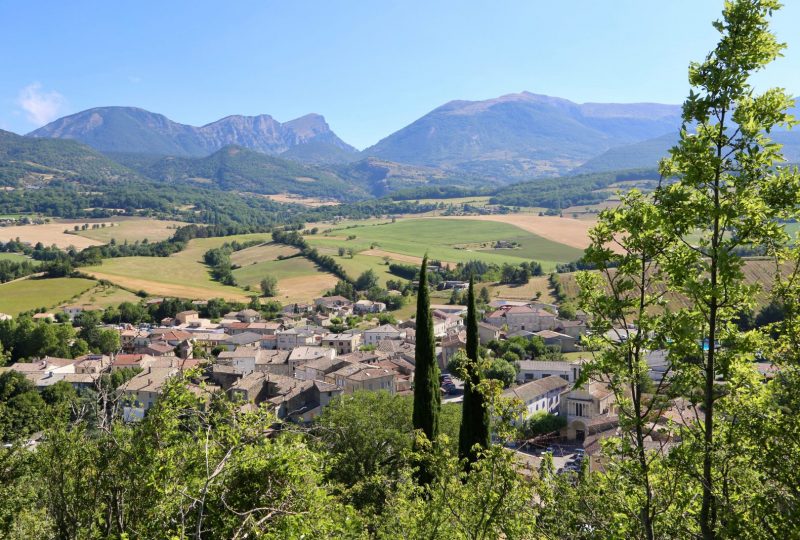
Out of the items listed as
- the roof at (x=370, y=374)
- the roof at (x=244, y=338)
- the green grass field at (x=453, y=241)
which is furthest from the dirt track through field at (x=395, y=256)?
the roof at (x=370, y=374)

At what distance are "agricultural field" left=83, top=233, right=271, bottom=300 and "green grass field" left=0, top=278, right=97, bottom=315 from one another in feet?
16.7

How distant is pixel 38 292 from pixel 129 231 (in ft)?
298

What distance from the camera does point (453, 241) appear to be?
163500 millimetres

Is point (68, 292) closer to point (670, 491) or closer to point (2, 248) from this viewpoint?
Result: point (2, 248)

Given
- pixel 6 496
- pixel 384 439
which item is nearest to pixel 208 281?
pixel 384 439

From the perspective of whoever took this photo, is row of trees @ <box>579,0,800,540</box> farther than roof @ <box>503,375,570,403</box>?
No

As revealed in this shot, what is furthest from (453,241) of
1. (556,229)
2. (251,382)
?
(251,382)

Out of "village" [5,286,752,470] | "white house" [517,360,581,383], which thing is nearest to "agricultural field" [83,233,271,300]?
"village" [5,286,752,470]

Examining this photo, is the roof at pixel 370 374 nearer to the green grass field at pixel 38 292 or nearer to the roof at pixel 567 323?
the roof at pixel 567 323

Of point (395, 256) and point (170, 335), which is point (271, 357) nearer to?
point (170, 335)

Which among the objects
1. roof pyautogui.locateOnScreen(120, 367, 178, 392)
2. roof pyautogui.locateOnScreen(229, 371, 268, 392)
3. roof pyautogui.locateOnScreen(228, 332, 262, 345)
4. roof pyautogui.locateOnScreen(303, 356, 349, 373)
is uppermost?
roof pyautogui.locateOnScreen(120, 367, 178, 392)

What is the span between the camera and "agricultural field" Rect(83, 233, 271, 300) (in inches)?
3986

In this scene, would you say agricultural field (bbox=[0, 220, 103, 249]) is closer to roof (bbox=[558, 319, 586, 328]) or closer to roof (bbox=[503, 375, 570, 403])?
roof (bbox=[558, 319, 586, 328])

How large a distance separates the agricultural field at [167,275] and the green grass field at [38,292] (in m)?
5.09
